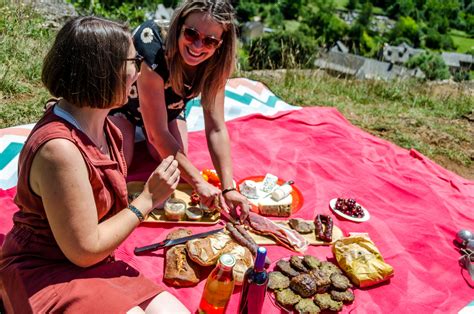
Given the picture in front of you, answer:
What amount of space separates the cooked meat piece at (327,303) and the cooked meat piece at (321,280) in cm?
5

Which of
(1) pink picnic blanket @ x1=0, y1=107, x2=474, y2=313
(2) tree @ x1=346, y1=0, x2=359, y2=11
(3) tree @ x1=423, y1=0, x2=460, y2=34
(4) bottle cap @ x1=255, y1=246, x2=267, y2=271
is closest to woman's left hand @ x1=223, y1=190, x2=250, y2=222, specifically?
(1) pink picnic blanket @ x1=0, y1=107, x2=474, y2=313

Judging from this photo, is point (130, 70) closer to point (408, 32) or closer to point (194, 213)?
point (194, 213)

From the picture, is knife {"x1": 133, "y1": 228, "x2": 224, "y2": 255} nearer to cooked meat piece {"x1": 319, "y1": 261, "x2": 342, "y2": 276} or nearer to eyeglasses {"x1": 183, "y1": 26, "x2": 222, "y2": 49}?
cooked meat piece {"x1": 319, "y1": 261, "x2": 342, "y2": 276}

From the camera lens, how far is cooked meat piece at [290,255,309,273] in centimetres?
289

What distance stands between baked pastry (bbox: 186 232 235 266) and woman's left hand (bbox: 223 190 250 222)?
1.03 feet

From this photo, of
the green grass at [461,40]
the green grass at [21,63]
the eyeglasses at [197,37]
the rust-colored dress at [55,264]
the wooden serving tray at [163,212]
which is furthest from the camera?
the green grass at [461,40]

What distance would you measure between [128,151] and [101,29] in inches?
84.2

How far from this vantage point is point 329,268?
2.94 metres

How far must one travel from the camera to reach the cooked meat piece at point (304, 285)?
2.69 metres

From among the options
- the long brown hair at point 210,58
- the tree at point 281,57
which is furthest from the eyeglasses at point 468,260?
the tree at point 281,57

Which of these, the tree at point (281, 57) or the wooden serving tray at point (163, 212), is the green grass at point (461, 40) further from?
the wooden serving tray at point (163, 212)

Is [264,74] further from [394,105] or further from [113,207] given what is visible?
[113,207]

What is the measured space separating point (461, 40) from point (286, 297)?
78809 millimetres

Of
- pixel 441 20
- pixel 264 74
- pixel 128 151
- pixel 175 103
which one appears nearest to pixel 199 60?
pixel 175 103
